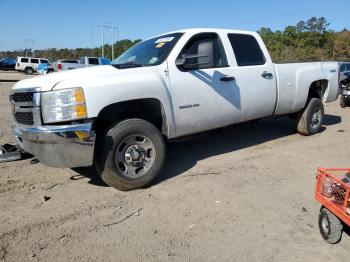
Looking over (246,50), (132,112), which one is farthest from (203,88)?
(246,50)

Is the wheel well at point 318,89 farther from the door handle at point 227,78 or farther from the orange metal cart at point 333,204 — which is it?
the orange metal cart at point 333,204

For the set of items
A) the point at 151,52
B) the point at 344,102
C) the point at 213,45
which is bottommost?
the point at 344,102

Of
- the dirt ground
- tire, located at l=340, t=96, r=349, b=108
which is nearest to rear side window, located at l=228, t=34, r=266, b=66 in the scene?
the dirt ground

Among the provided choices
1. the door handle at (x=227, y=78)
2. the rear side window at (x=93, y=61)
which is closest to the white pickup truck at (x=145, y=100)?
the door handle at (x=227, y=78)

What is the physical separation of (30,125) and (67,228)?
138 cm

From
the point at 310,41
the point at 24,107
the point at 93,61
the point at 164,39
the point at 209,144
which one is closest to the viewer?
the point at 24,107

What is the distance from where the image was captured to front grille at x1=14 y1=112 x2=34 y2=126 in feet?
13.7

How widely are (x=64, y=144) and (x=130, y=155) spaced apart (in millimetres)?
Result: 810

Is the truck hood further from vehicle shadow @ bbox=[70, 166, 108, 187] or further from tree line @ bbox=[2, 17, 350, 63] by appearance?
tree line @ bbox=[2, 17, 350, 63]

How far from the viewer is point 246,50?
19.3 feet

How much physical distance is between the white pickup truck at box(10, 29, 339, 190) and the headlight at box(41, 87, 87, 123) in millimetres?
11

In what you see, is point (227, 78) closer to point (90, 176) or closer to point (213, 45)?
point (213, 45)

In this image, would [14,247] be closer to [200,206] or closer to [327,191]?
[200,206]

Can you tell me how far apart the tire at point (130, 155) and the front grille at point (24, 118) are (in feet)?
2.72
